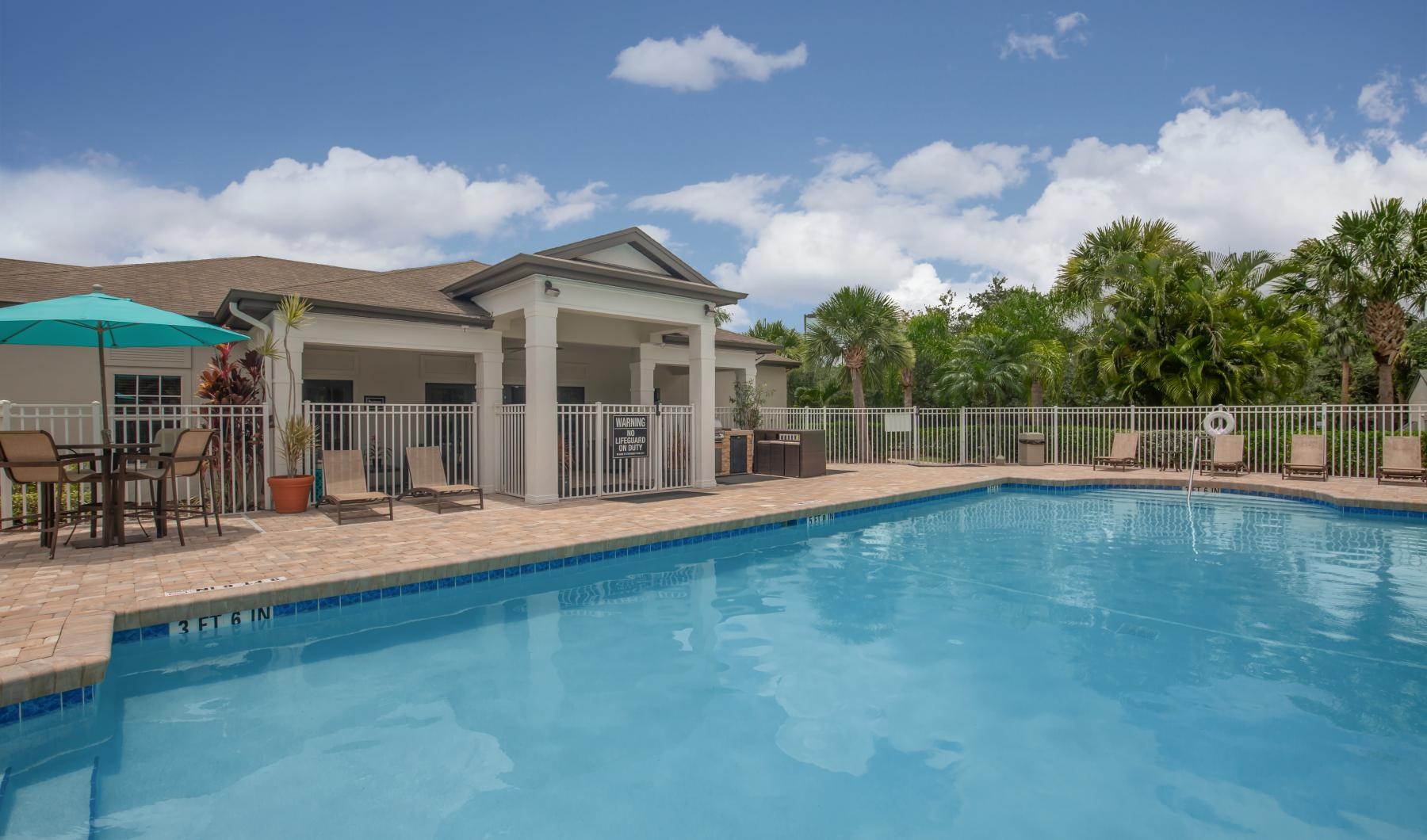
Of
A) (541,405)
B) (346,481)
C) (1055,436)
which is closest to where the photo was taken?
(346,481)

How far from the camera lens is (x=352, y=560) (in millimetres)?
6473

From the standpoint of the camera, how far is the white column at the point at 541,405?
10250 millimetres

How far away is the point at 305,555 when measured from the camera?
265 inches

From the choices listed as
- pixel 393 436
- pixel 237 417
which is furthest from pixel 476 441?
pixel 237 417

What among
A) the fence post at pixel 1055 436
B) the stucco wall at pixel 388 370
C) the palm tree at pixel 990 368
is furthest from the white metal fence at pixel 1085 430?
the stucco wall at pixel 388 370

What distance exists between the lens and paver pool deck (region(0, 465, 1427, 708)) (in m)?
4.25

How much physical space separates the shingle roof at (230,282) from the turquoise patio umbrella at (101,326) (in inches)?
70.0

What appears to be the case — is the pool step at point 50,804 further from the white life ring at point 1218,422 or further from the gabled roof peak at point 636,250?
the white life ring at point 1218,422

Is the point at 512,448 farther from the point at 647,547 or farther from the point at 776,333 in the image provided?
the point at 776,333

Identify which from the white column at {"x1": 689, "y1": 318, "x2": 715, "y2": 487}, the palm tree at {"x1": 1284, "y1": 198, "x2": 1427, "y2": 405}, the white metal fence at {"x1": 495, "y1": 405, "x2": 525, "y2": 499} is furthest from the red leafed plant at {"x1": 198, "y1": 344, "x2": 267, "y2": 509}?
the palm tree at {"x1": 1284, "y1": 198, "x2": 1427, "y2": 405}

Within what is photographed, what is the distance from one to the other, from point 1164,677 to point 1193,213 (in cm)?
2030

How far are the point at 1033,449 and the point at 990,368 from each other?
10.7ft

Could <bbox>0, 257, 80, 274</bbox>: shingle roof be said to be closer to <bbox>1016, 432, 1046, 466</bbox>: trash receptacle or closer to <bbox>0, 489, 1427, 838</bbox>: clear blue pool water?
<bbox>0, 489, 1427, 838</bbox>: clear blue pool water

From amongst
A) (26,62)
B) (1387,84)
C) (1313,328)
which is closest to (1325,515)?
(1313,328)
